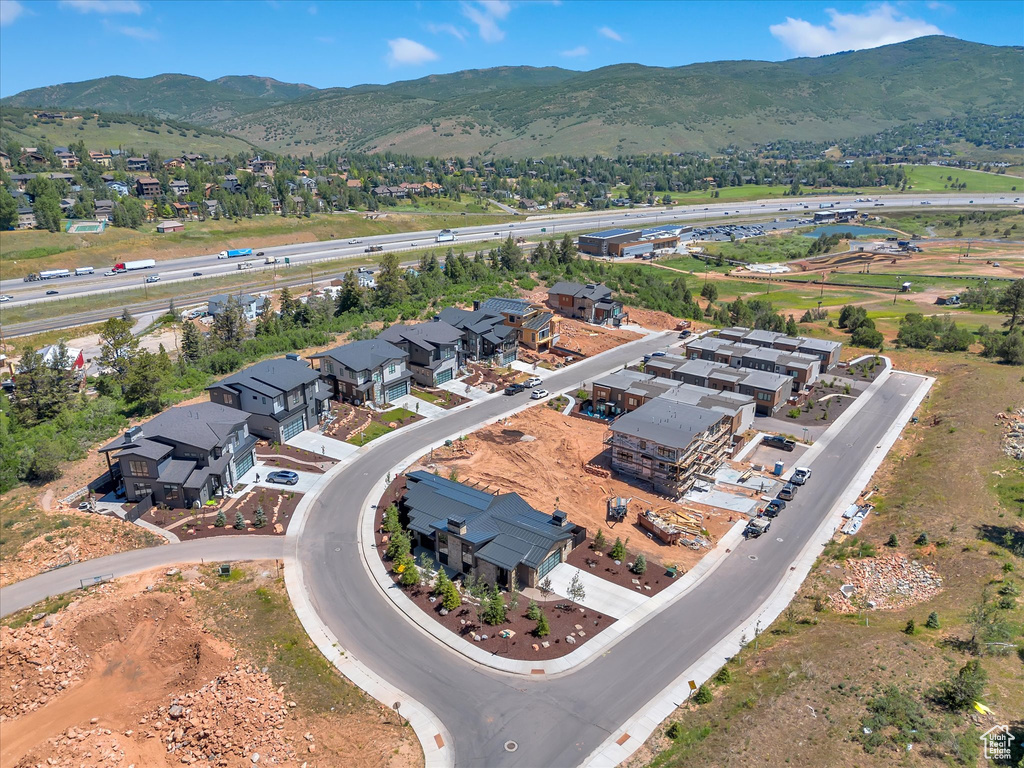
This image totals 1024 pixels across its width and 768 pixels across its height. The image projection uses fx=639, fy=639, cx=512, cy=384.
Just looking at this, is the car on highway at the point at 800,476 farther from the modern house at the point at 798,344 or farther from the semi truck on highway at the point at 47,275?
the semi truck on highway at the point at 47,275

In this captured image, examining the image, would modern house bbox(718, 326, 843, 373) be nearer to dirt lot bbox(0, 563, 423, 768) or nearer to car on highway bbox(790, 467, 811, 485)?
car on highway bbox(790, 467, 811, 485)

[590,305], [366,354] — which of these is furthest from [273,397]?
[590,305]

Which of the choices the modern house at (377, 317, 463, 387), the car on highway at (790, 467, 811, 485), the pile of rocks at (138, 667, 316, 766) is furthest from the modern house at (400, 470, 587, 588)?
the modern house at (377, 317, 463, 387)

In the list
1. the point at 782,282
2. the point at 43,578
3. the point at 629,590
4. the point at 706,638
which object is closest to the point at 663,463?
the point at 629,590

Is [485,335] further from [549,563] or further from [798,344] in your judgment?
[549,563]

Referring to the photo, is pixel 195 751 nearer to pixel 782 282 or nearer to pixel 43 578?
pixel 43 578
